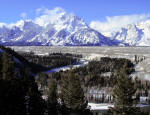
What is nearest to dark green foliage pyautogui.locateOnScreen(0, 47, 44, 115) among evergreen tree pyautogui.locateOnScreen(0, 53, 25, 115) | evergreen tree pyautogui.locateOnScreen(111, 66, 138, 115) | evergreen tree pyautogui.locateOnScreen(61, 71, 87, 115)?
evergreen tree pyautogui.locateOnScreen(0, 53, 25, 115)

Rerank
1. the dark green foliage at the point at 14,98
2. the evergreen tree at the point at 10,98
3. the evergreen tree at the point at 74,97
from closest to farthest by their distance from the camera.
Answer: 1. the evergreen tree at the point at 10,98
2. the dark green foliage at the point at 14,98
3. the evergreen tree at the point at 74,97

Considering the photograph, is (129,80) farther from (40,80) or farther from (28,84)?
(40,80)

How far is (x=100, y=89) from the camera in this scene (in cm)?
9894

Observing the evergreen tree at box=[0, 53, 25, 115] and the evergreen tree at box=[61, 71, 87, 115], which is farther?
the evergreen tree at box=[61, 71, 87, 115]

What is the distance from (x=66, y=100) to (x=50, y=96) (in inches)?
363

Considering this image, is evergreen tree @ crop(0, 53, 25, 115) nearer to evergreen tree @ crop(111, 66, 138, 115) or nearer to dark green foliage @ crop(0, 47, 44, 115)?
dark green foliage @ crop(0, 47, 44, 115)

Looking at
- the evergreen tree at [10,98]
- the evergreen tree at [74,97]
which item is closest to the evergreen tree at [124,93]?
the evergreen tree at [74,97]

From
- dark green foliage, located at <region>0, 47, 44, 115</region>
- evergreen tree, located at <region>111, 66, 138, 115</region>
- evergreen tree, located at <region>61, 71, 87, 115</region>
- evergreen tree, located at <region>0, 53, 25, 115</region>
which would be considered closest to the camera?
evergreen tree, located at <region>0, 53, 25, 115</region>

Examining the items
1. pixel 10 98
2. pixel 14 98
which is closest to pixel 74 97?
pixel 14 98

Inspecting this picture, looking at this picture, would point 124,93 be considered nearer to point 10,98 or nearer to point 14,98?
point 14,98

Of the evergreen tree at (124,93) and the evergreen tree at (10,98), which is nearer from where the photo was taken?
the evergreen tree at (10,98)

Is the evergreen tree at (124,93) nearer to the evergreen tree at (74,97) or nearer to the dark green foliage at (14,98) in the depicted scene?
the evergreen tree at (74,97)

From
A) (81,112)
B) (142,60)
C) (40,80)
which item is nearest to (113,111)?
(81,112)

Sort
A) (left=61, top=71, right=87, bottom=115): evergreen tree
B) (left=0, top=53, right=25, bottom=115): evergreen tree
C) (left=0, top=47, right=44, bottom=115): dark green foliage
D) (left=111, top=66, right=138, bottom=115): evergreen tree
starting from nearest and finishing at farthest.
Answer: (left=0, top=53, right=25, bottom=115): evergreen tree → (left=0, top=47, right=44, bottom=115): dark green foliage → (left=111, top=66, right=138, bottom=115): evergreen tree → (left=61, top=71, right=87, bottom=115): evergreen tree
